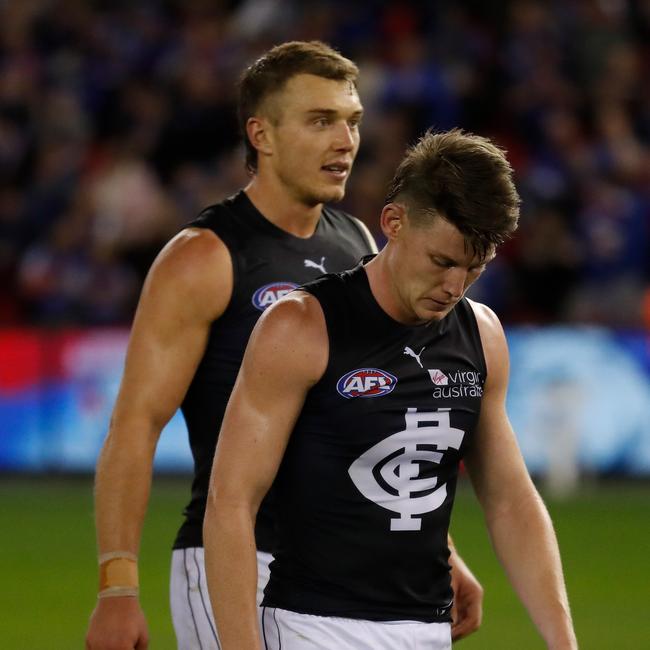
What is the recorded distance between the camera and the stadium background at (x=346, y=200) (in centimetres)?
1253

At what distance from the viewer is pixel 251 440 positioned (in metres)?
3.39

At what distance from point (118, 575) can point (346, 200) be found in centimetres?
937

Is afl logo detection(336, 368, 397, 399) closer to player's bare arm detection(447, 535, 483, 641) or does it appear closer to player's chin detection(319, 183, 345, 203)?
player's bare arm detection(447, 535, 483, 641)

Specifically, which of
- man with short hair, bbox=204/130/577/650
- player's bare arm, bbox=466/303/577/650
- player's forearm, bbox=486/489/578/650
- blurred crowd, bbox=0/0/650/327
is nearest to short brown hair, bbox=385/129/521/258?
man with short hair, bbox=204/130/577/650

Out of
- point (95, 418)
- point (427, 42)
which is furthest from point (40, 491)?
point (427, 42)

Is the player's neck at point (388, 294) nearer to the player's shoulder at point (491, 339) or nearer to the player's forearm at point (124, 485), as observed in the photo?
the player's shoulder at point (491, 339)

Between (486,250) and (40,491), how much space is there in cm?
983

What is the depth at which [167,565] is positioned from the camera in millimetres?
9820

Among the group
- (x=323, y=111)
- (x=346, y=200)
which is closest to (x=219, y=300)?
(x=323, y=111)

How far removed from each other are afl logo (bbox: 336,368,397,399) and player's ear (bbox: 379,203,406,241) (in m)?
0.33

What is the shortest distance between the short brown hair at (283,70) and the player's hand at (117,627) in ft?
4.81

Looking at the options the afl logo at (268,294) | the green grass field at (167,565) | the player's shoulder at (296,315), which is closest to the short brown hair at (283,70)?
the afl logo at (268,294)

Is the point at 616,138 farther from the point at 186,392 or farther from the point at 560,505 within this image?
the point at 186,392

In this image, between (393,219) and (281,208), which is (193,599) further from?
(393,219)
